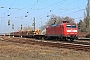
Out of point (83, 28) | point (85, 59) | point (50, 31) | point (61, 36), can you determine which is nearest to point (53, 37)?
point (50, 31)

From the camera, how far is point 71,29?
40.7 meters

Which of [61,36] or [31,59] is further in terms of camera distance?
[61,36]

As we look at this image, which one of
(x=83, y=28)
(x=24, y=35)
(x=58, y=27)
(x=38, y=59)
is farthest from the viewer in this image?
(x=83, y=28)

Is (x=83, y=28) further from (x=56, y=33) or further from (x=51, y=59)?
(x=51, y=59)

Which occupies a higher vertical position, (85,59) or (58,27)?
(58,27)

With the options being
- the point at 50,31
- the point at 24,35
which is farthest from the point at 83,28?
the point at 50,31

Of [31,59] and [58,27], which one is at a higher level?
[58,27]

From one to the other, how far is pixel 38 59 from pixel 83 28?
77.3m

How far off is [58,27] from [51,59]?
3055 centimetres

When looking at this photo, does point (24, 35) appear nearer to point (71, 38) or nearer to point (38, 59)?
point (71, 38)

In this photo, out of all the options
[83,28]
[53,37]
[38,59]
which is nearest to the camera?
[38,59]

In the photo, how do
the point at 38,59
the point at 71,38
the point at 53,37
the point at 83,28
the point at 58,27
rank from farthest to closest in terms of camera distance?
the point at 83,28, the point at 53,37, the point at 58,27, the point at 71,38, the point at 38,59

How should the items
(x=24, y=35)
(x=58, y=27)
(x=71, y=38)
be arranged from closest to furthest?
(x=71, y=38) < (x=58, y=27) < (x=24, y=35)

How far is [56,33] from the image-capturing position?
141ft
